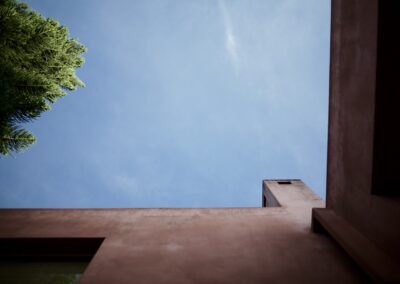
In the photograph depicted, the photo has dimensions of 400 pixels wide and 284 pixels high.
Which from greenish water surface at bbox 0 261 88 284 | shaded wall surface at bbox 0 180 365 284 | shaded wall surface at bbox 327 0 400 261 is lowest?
greenish water surface at bbox 0 261 88 284

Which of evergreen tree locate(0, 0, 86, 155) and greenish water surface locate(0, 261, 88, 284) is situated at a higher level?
evergreen tree locate(0, 0, 86, 155)

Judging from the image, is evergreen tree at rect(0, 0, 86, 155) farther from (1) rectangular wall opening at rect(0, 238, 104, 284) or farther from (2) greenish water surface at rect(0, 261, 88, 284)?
(2) greenish water surface at rect(0, 261, 88, 284)

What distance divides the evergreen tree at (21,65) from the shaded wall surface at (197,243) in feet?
6.16

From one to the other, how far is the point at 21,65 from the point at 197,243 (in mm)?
3544

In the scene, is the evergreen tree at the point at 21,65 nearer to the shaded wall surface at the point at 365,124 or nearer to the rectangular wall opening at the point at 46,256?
the rectangular wall opening at the point at 46,256

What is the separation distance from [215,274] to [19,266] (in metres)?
3.07

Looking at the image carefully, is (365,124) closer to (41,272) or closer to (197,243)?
(197,243)

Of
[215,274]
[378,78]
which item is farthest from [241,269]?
[378,78]

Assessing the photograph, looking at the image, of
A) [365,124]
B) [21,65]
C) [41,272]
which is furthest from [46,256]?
[365,124]

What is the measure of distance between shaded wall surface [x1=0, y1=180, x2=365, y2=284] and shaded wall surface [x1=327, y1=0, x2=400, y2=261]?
0.70 m

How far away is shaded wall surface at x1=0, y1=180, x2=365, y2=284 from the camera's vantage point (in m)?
3.48

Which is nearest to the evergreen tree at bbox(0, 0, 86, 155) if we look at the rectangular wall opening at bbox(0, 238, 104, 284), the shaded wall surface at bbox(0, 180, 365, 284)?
the rectangular wall opening at bbox(0, 238, 104, 284)

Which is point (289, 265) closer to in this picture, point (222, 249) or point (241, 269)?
point (241, 269)

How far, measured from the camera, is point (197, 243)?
4191mm
